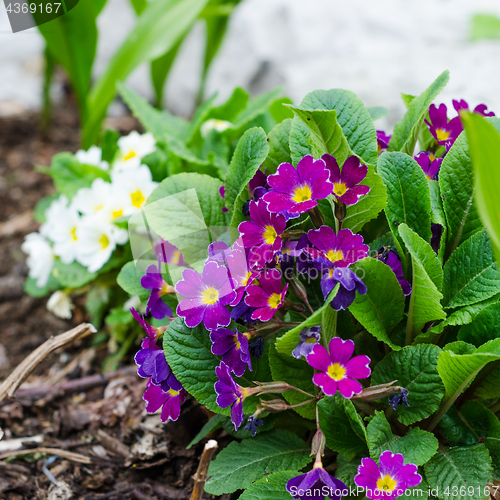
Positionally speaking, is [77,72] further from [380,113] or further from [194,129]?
[380,113]

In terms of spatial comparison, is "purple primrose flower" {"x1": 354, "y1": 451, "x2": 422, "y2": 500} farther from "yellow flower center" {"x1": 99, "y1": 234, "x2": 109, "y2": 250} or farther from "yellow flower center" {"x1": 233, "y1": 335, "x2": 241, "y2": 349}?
"yellow flower center" {"x1": 99, "y1": 234, "x2": 109, "y2": 250}

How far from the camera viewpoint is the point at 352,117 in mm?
1052

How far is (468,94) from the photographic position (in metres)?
2.18

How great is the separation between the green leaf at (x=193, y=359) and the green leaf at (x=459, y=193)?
0.59 meters

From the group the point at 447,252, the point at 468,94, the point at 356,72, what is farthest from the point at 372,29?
the point at 447,252

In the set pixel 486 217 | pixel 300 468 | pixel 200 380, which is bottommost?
pixel 300 468

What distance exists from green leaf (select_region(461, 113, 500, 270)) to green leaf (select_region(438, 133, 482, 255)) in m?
0.39

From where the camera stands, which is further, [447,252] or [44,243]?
[44,243]

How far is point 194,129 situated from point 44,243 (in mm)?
703

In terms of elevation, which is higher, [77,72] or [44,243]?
[77,72]

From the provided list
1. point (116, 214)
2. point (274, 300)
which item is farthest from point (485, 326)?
point (116, 214)

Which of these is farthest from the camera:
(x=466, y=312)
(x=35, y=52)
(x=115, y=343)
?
(x=35, y=52)

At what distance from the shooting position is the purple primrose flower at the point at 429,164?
Result: 1.14 meters

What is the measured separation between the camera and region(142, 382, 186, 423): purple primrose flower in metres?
0.98
